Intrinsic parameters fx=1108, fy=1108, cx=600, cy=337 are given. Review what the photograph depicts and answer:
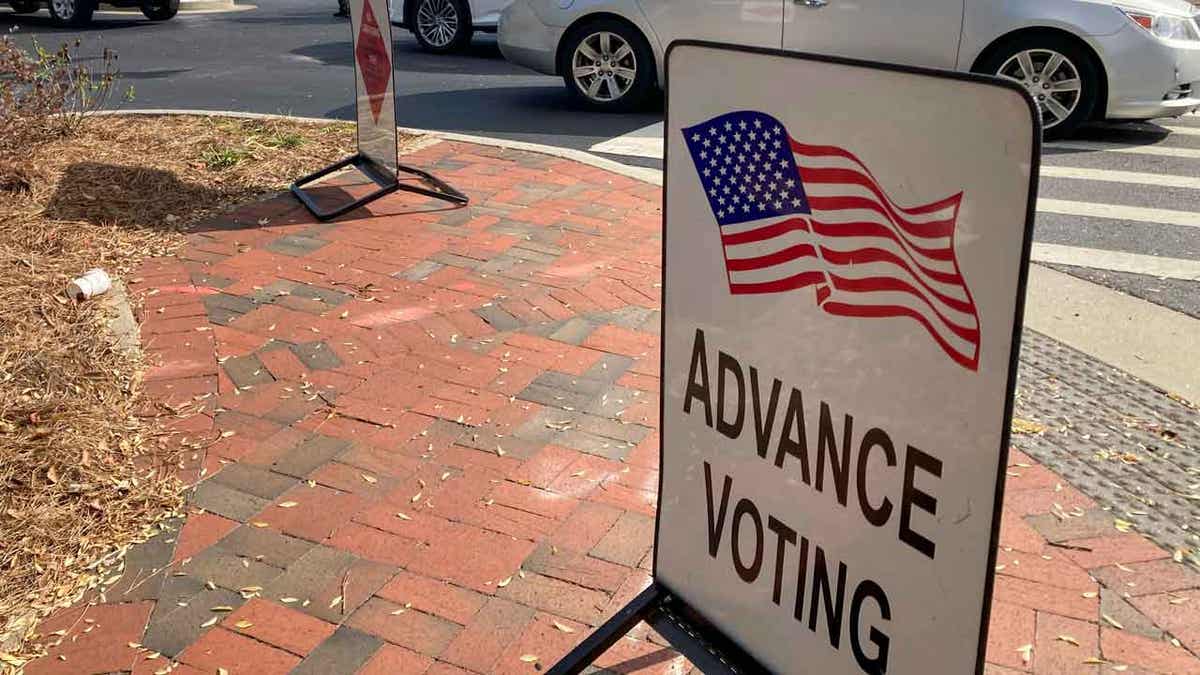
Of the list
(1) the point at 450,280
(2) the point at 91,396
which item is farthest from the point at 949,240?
(1) the point at 450,280

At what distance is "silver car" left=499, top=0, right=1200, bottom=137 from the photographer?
339 inches

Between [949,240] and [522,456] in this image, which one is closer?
[949,240]

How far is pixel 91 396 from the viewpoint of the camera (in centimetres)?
400

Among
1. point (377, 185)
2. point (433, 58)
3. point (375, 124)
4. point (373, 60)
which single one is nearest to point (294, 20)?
point (433, 58)

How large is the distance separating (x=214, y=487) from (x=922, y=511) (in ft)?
8.40

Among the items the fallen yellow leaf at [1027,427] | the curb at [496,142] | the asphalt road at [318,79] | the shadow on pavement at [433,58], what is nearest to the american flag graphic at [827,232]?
the fallen yellow leaf at [1027,427]

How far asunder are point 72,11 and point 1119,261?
61.5 feet

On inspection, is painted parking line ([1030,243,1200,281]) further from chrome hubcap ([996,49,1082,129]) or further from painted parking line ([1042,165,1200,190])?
chrome hubcap ([996,49,1082,129])

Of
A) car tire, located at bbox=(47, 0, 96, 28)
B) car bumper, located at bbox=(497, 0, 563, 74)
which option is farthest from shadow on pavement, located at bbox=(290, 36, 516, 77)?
car tire, located at bbox=(47, 0, 96, 28)

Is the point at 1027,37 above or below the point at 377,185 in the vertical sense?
above

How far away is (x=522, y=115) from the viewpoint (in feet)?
33.2

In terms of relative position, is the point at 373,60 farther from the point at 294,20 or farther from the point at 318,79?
the point at 294,20

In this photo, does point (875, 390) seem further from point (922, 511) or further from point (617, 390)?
point (617, 390)

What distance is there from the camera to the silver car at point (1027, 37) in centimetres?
861
